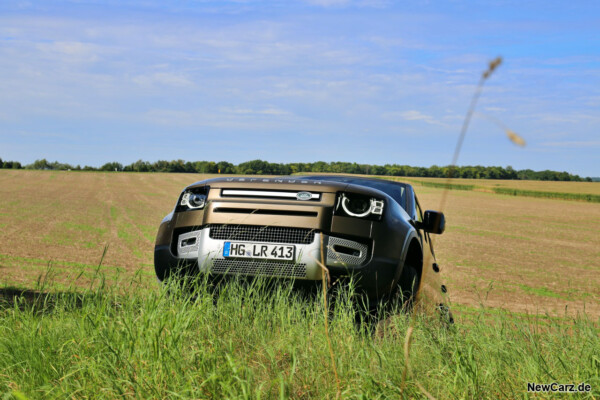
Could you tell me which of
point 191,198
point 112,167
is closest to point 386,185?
point 191,198

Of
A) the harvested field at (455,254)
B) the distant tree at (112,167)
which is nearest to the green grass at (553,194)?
the harvested field at (455,254)

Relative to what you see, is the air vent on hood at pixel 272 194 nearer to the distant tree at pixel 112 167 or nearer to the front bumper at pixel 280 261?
the front bumper at pixel 280 261

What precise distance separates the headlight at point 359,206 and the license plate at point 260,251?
1.62 feet

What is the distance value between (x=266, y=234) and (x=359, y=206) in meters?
0.73

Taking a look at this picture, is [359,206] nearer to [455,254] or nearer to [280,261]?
[280,261]

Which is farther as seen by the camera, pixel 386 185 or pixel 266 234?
pixel 386 185

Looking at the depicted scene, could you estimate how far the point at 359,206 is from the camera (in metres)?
4.06

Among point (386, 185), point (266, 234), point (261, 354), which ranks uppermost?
point (386, 185)

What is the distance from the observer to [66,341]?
3072 millimetres

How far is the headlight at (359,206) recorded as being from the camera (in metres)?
3.98

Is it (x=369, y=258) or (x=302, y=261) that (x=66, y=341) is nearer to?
(x=302, y=261)

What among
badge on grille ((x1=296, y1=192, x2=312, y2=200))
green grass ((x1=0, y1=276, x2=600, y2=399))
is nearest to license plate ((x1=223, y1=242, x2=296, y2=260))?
green grass ((x1=0, y1=276, x2=600, y2=399))

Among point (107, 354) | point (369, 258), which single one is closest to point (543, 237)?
point (369, 258)

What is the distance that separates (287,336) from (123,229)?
19.8 metres
